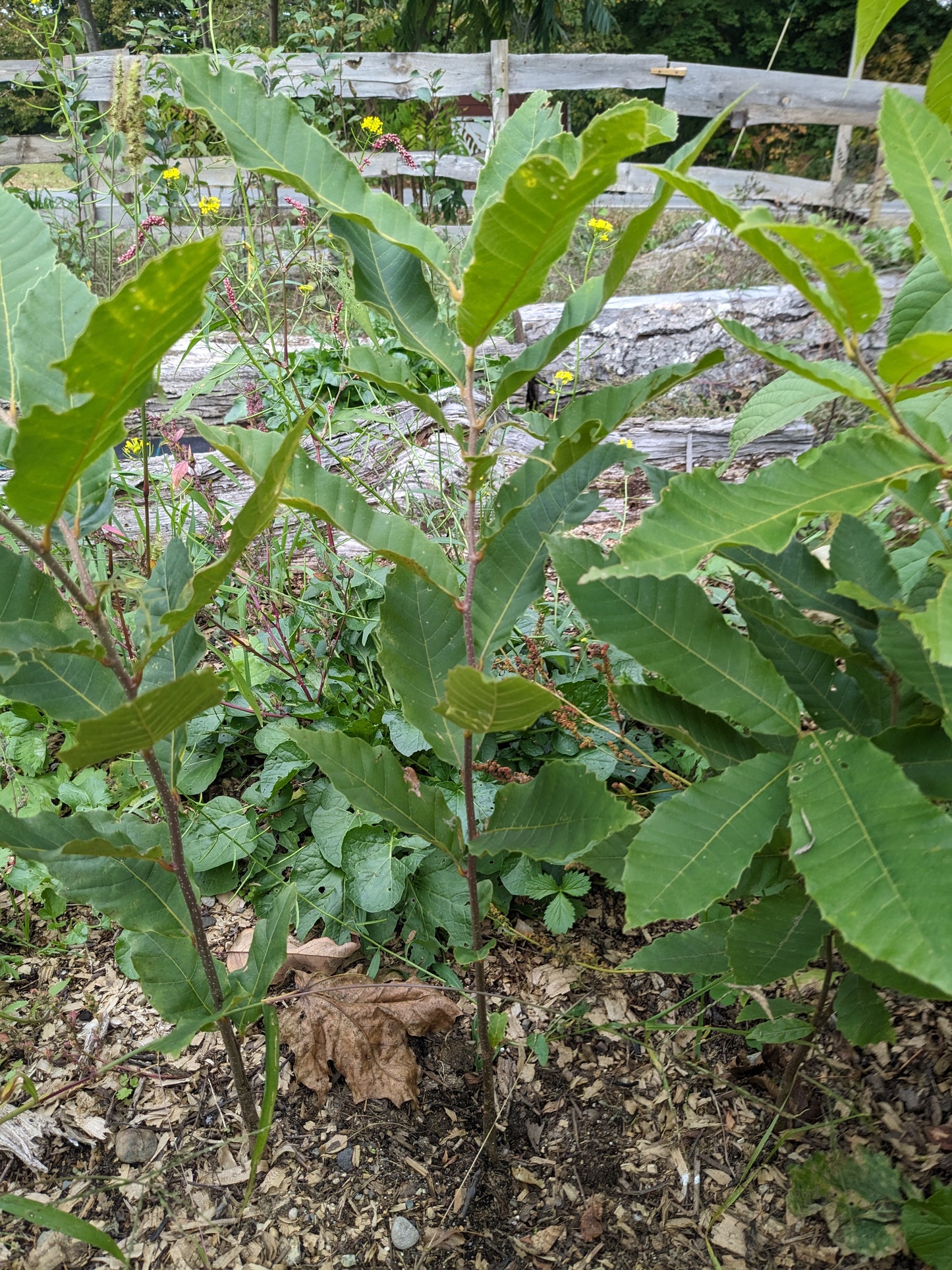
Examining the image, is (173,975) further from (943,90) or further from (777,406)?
(943,90)

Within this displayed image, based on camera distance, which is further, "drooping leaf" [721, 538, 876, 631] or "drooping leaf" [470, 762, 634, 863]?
"drooping leaf" [721, 538, 876, 631]

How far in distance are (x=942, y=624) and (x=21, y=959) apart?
162cm

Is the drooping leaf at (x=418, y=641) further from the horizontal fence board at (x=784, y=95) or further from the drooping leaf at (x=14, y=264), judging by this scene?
the horizontal fence board at (x=784, y=95)

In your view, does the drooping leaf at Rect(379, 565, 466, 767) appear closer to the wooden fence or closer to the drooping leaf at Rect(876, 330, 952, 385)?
the drooping leaf at Rect(876, 330, 952, 385)

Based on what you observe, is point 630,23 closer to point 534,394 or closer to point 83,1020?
point 534,394

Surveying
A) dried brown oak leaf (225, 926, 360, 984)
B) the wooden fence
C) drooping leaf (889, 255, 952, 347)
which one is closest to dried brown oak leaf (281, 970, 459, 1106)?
dried brown oak leaf (225, 926, 360, 984)

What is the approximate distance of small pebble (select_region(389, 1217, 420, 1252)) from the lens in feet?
3.51

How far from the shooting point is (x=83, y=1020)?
4.55 feet

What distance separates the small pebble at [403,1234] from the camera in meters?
1.07

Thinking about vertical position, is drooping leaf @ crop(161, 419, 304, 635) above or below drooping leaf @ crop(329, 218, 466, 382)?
below

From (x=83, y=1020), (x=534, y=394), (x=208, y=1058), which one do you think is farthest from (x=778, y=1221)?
(x=534, y=394)

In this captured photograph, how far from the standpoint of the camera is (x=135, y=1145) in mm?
1183

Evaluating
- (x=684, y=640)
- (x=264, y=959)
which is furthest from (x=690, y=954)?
(x=264, y=959)

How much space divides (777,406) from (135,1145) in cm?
136
